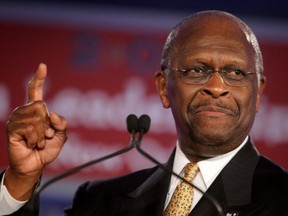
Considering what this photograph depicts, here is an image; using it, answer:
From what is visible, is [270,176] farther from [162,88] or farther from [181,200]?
[162,88]

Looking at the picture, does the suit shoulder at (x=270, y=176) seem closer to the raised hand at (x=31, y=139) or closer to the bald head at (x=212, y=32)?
the bald head at (x=212, y=32)

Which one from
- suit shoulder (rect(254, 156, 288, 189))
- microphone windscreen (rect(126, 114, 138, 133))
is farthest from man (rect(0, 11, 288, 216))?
microphone windscreen (rect(126, 114, 138, 133))

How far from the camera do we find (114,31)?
3.11m

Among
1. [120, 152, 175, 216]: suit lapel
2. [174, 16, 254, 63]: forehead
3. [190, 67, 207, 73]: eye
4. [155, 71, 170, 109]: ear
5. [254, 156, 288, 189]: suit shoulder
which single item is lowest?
[120, 152, 175, 216]: suit lapel

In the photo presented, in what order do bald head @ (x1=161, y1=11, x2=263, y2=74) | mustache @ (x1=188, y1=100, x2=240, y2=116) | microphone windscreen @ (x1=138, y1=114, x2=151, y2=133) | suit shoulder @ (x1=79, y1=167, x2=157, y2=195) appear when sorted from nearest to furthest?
1. microphone windscreen @ (x1=138, y1=114, x2=151, y2=133)
2. mustache @ (x1=188, y1=100, x2=240, y2=116)
3. bald head @ (x1=161, y1=11, x2=263, y2=74)
4. suit shoulder @ (x1=79, y1=167, x2=157, y2=195)

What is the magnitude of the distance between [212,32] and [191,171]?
0.40 m

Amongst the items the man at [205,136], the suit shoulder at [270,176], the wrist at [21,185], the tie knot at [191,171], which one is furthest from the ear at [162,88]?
the wrist at [21,185]

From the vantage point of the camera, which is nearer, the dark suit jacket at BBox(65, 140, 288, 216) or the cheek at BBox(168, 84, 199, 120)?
the dark suit jacket at BBox(65, 140, 288, 216)

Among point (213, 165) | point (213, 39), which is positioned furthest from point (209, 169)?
point (213, 39)

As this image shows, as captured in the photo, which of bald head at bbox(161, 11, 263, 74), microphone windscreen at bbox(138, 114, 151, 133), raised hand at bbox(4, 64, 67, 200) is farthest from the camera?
bald head at bbox(161, 11, 263, 74)

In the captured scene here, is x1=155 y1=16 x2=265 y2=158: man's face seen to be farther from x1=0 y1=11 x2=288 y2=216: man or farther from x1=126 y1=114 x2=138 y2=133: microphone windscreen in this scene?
x1=126 y1=114 x2=138 y2=133: microphone windscreen

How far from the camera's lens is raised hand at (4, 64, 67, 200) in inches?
73.9

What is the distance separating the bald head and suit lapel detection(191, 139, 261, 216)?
0.25 m

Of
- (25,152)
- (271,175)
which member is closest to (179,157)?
(271,175)
